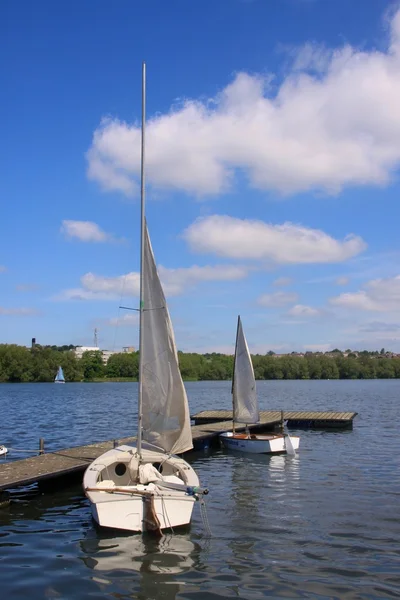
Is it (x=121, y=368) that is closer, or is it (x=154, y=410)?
(x=154, y=410)

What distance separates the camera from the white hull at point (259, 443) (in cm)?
2988

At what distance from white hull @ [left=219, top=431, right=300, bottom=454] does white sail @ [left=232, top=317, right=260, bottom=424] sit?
4.08ft

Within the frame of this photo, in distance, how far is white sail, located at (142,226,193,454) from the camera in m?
16.4

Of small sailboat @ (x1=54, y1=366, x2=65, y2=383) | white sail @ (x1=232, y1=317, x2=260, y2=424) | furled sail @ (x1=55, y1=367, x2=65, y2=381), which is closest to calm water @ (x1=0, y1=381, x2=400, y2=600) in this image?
white sail @ (x1=232, y1=317, x2=260, y2=424)

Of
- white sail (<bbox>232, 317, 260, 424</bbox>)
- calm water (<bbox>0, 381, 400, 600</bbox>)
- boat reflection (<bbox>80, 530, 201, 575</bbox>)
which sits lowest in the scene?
calm water (<bbox>0, 381, 400, 600</bbox>)

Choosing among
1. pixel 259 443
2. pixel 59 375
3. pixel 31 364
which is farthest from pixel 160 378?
pixel 31 364

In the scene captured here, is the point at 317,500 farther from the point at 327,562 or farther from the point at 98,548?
the point at 98,548

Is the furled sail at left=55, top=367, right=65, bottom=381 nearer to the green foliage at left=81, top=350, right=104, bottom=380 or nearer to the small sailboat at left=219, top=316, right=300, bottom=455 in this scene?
the green foliage at left=81, top=350, right=104, bottom=380

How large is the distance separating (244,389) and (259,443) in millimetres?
3486

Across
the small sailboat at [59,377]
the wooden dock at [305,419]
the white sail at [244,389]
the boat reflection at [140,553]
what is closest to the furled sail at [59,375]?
the small sailboat at [59,377]

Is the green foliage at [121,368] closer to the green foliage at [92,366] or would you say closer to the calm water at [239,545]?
the green foliage at [92,366]

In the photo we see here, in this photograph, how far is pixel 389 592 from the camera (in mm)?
11367

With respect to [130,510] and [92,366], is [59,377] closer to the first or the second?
[92,366]

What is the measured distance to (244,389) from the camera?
3234 centimetres
